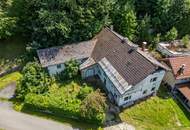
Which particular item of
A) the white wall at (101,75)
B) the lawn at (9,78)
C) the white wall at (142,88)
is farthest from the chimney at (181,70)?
the lawn at (9,78)

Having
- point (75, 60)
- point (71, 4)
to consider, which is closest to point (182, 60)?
point (75, 60)

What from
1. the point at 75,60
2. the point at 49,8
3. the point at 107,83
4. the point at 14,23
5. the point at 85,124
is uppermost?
the point at 49,8

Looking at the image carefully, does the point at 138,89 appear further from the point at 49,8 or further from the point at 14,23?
the point at 14,23

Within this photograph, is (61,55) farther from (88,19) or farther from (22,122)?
(22,122)

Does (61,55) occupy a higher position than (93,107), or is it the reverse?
(61,55)

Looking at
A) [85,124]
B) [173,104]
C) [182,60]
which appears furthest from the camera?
[182,60]

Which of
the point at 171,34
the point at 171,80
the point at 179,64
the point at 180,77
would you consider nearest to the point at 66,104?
the point at 171,80

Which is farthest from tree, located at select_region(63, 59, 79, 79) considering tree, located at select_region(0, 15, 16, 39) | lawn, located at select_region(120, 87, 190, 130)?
tree, located at select_region(0, 15, 16, 39)
